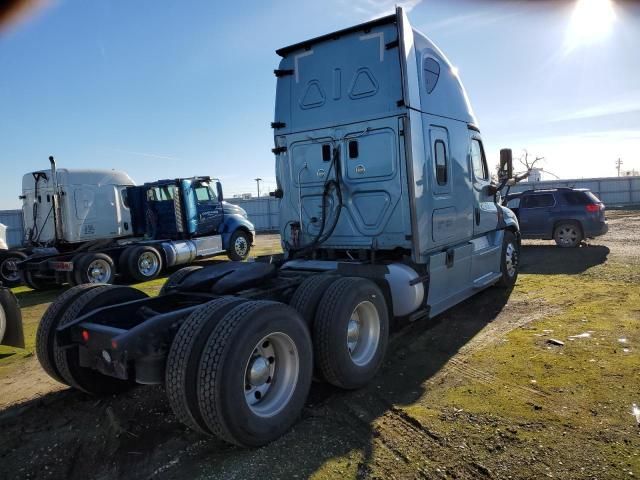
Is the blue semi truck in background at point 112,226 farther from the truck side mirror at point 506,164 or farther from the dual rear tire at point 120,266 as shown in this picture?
the truck side mirror at point 506,164

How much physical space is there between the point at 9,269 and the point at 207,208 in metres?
5.66

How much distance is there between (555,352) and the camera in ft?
16.5

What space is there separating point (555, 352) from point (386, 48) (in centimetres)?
389

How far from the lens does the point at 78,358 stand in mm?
4152

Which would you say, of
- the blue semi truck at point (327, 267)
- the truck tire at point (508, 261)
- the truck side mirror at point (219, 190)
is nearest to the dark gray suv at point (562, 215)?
the truck tire at point (508, 261)

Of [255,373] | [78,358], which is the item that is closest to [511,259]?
[255,373]

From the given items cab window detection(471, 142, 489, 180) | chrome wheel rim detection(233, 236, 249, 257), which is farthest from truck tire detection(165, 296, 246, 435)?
chrome wheel rim detection(233, 236, 249, 257)

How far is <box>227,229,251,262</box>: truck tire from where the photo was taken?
15.0 meters

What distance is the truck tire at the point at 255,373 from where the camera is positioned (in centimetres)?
306

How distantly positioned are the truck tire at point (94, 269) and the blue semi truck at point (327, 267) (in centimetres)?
653

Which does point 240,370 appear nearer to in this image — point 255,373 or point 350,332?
point 255,373

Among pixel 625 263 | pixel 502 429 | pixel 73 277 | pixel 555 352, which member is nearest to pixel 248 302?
pixel 502 429

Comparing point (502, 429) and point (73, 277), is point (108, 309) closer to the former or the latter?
point (502, 429)

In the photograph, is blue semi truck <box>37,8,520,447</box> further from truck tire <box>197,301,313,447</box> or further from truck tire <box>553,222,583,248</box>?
truck tire <box>553,222,583,248</box>
